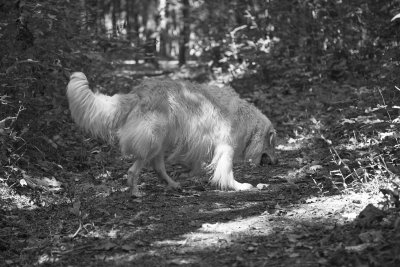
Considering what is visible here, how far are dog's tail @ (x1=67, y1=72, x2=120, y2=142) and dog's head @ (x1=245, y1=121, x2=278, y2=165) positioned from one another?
2.18m

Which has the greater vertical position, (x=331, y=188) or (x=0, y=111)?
(x=0, y=111)

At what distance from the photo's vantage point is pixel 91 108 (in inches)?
233

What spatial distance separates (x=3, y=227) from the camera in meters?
5.07

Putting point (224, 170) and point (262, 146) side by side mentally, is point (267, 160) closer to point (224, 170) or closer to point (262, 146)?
point (262, 146)

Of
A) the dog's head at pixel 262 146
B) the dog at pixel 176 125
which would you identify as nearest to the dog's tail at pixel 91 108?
the dog at pixel 176 125

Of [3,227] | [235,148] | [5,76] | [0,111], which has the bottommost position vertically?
[3,227]

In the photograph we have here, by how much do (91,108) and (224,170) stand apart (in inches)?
80.5

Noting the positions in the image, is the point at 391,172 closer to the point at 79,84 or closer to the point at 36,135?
the point at 79,84

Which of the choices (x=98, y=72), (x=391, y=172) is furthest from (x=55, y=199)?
(x=98, y=72)

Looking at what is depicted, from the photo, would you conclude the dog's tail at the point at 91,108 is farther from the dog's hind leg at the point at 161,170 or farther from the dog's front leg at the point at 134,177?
the dog's hind leg at the point at 161,170

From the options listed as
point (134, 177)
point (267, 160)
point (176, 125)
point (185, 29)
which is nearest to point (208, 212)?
point (134, 177)

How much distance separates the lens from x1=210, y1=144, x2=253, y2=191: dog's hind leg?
6.76 metres

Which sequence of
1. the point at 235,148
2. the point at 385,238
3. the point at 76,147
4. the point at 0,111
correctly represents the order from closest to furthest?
the point at 385,238, the point at 0,111, the point at 235,148, the point at 76,147

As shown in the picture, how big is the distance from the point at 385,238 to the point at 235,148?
3537 mm
